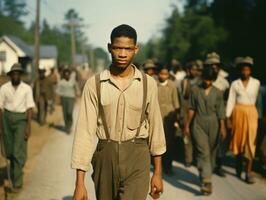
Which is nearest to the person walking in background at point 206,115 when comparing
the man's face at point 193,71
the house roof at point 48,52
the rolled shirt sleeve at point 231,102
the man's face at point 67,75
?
the rolled shirt sleeve at point 231,102

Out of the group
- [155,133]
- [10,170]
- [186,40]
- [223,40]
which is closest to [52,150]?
[10,170]

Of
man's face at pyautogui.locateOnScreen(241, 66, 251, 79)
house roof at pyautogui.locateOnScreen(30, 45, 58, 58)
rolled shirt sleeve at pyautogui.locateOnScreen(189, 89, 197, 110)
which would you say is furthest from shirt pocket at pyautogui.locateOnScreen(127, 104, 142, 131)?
house roof at pyautogui.locateOnScreen(30, 45, 58, 58)

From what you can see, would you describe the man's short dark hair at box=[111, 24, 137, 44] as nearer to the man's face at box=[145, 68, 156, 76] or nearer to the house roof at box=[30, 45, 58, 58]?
the man's face at box=[145, 68, 156, 76]

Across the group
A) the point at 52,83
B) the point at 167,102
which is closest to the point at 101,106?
the point at 167,102

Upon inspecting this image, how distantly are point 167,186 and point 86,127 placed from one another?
4.73 metres

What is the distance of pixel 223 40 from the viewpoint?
26766mm

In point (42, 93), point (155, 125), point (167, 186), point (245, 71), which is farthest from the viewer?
point (42, 93)

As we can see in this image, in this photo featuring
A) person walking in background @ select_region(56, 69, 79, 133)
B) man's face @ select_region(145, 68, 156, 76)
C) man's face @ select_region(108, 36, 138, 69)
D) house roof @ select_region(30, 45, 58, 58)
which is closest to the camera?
man's face @ select_region(108, 36, 138, 69)

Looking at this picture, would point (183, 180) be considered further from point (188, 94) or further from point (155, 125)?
point (155, 125)

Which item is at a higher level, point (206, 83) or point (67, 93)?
point (206, 83)

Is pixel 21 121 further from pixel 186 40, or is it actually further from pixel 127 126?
pixel 186 40

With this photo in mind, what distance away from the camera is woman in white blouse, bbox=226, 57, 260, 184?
857 cm

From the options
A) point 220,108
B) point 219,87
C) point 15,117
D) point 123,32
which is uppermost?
point 123,32

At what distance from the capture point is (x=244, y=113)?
28.6 feet
